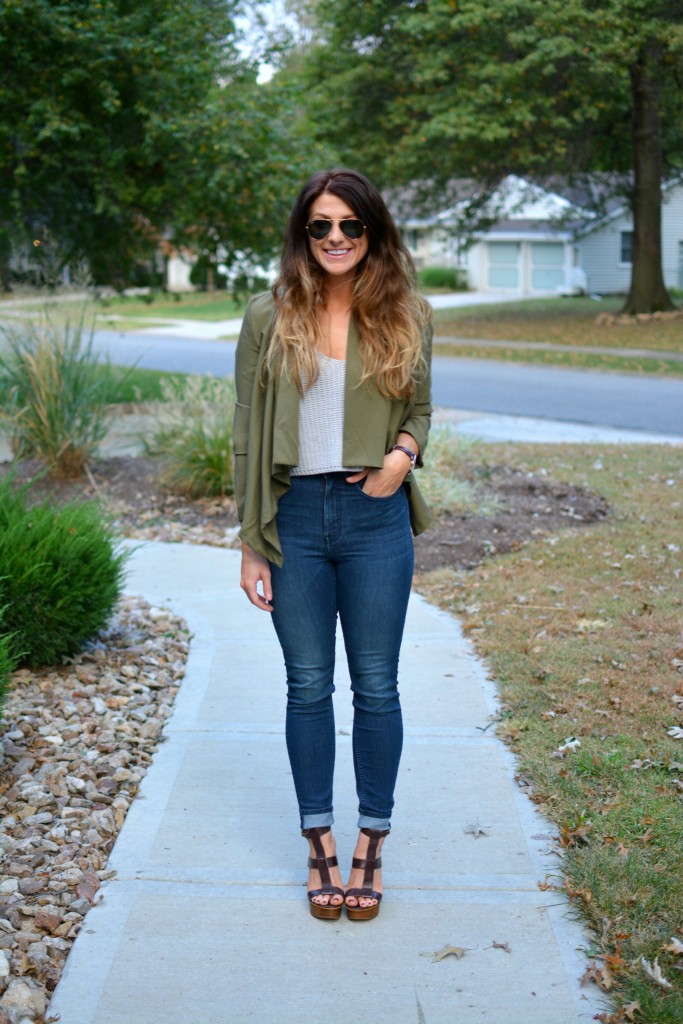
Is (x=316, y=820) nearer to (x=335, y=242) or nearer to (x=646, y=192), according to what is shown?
(x=335, y=242)

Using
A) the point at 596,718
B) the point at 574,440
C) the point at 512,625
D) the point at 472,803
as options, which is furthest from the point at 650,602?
the point at 574,440

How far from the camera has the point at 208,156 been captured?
44.9ft

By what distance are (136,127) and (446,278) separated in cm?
3197

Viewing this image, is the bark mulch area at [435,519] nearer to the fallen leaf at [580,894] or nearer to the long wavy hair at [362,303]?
the fallen leaf at [580,894]

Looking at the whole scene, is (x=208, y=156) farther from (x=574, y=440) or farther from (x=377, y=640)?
(x=377, y=640)

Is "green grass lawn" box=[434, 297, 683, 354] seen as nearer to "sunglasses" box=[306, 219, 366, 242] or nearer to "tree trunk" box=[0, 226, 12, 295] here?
"tree trunk" box=[0, 226, 12, 295]

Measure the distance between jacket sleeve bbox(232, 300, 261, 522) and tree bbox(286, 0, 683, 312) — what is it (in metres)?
18.3

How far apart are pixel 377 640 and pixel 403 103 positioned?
21237 millimetres

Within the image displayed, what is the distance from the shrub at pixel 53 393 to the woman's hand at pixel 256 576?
551 centimetres

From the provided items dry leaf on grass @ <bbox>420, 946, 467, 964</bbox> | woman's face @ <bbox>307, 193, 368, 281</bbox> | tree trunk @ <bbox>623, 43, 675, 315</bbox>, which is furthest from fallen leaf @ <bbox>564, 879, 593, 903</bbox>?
tree trunk @ <bbox>623, 43, 675, 315</bbox>

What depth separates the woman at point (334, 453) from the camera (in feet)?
9.89

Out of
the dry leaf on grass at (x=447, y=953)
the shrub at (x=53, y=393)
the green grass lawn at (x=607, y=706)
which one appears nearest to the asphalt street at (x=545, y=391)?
the shrub at (x=53, y=393)

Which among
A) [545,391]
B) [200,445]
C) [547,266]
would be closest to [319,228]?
[200,445]

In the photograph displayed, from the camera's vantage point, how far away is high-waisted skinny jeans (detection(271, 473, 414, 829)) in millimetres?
3080
